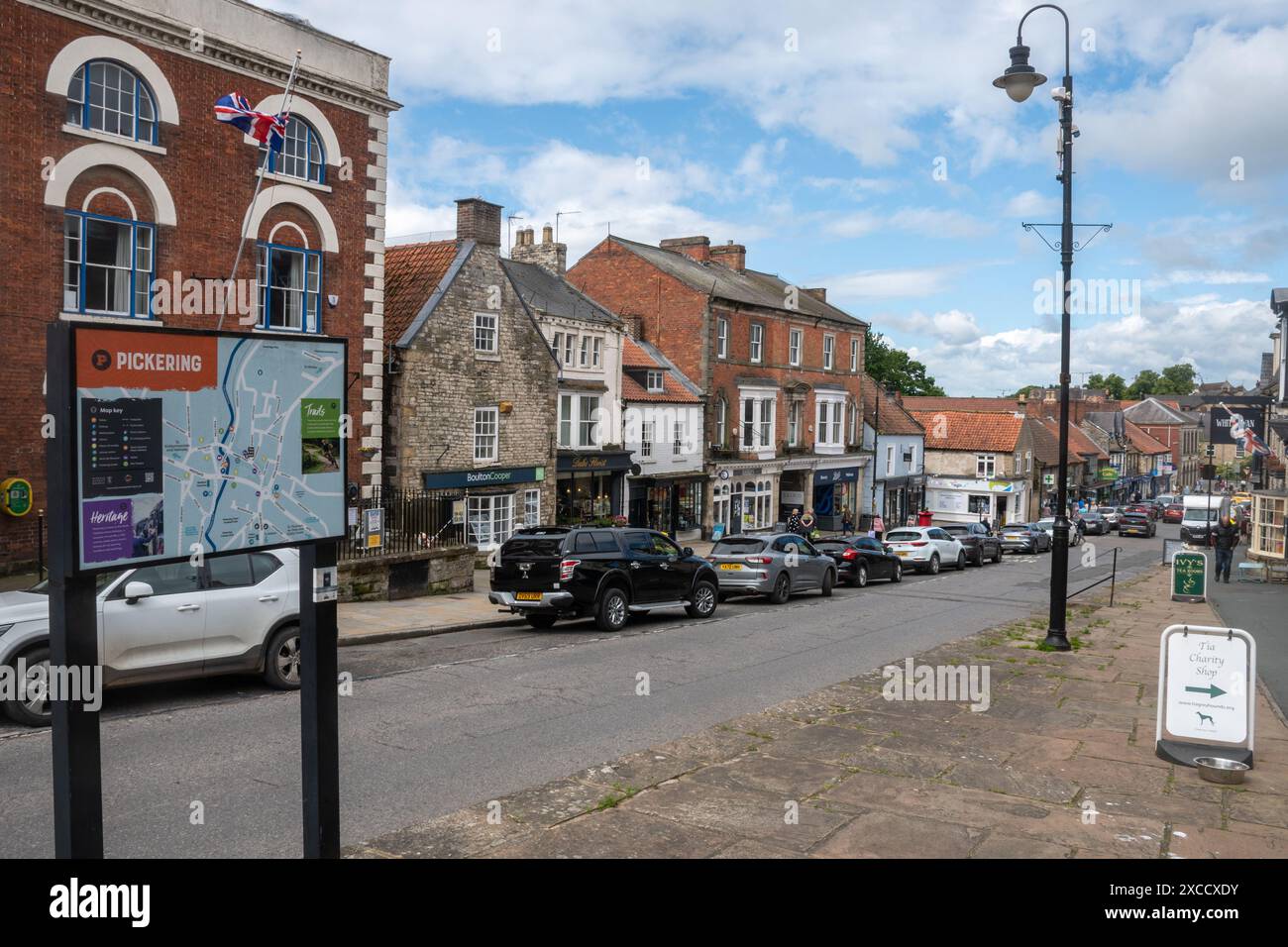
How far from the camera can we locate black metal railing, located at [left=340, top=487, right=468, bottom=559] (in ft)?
67.4

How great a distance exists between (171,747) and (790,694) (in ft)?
22.3

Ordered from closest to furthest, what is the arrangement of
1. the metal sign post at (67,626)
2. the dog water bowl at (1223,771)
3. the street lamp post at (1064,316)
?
the metal sign post at (67,626), the dog water bowl at (1223,771), the street lamp post at (1064,316)

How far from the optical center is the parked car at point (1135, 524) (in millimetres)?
57375

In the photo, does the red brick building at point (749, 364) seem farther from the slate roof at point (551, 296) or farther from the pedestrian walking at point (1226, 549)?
the pedestrian walking at point (1226, 549)

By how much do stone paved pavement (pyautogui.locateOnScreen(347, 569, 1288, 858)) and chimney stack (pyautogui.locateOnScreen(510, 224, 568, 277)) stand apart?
2738cm

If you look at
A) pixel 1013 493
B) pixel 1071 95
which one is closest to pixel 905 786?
pixel 1071 95

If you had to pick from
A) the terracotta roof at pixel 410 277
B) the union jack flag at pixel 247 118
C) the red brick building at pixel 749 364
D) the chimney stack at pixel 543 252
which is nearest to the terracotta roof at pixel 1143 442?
the red brick building at pixel 749 364

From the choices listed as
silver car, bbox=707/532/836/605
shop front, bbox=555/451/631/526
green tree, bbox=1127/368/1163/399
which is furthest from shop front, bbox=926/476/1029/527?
green tree, bbox=1127/368/1163/399

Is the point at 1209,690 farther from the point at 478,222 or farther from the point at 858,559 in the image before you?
the point at 478,222

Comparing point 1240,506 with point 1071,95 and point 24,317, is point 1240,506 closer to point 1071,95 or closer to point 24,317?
point 1071,95

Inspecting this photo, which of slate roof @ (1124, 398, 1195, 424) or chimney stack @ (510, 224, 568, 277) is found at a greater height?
chimney stack @ (510, 224, 568, 277)

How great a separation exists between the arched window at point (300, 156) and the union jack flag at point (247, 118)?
8.45 feet

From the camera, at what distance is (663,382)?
37.9 m

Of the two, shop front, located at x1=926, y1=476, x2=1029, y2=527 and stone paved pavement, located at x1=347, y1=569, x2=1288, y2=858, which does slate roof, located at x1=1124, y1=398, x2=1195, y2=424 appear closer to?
shop front, located at x1=926, y1=476, x2=1029, y2=527
